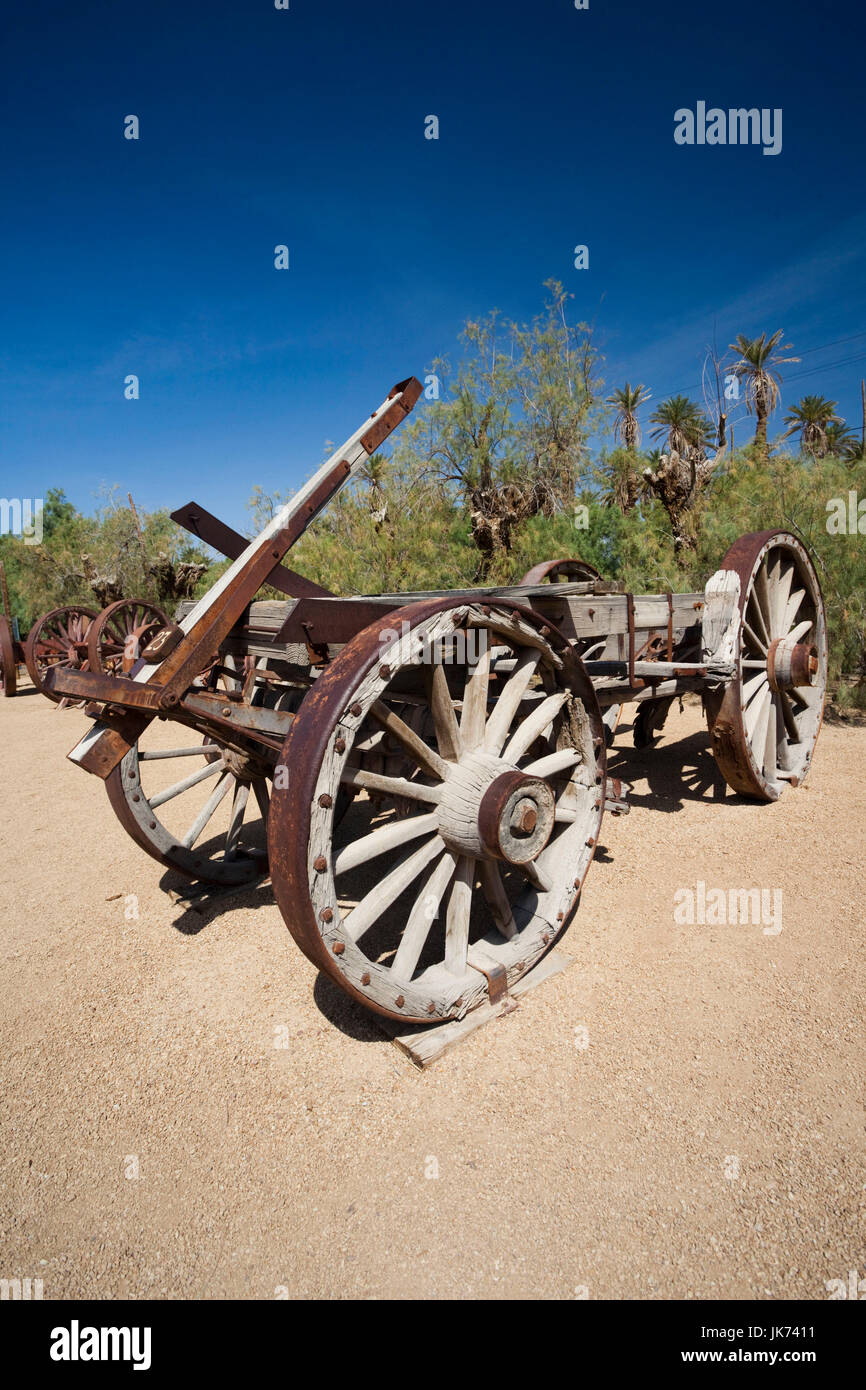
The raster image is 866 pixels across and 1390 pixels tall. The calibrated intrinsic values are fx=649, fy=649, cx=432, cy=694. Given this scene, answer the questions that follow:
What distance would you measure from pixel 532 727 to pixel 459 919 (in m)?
0.82

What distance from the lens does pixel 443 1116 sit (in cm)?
217

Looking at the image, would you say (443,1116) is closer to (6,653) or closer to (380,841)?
(380,841)

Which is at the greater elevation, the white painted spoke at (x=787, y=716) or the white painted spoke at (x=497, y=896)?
the white painted spoke at (x=787, y=716)

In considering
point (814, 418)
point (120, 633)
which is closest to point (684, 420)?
point (814, 418)

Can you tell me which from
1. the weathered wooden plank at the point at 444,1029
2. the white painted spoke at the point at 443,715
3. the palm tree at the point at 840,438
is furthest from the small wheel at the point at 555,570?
the palm tree at the point at 840,438

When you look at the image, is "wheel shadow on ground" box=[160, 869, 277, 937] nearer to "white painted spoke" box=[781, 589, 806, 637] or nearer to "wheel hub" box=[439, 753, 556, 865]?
"wheel hub" box=[439, 753, 556, 865]

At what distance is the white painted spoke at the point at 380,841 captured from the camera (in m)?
2.18

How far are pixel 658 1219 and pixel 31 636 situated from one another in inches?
460

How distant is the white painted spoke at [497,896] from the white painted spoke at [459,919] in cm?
9

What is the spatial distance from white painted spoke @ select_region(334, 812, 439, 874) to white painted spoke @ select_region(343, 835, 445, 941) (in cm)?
8

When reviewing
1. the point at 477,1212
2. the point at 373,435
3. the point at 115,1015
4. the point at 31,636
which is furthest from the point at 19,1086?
the point at 31,636

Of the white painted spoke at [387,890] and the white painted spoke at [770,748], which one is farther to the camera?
the white painted spoke at [770,748]

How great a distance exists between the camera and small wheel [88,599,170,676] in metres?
6.38

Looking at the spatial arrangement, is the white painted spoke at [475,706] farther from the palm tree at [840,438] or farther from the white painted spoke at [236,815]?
the palm tree at [840,438]
